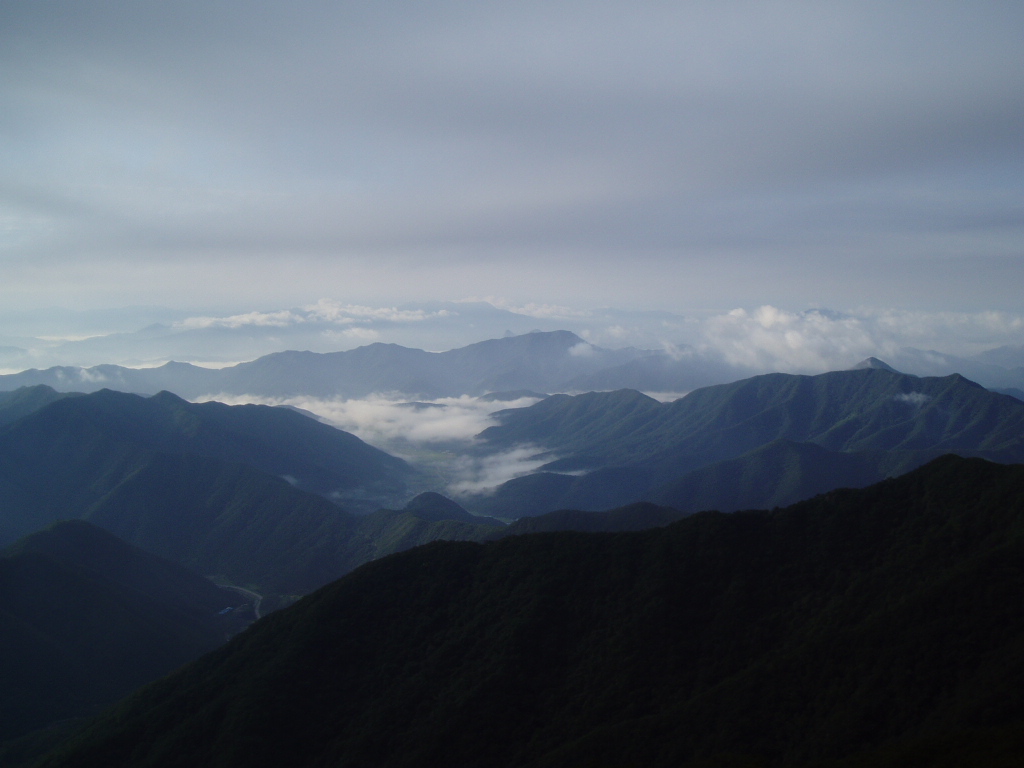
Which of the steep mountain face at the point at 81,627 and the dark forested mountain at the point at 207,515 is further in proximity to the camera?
the dark forested mountain at the point at 207,515

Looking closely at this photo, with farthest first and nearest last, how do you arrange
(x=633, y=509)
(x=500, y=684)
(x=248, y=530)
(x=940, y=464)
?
(x=248, y=530) < (x=633, y=509) < (x=940, y=464) < (x=500, y=684)

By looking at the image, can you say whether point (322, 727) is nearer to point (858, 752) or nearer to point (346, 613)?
point (346, 613)

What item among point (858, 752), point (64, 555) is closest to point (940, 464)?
point (858, 752)

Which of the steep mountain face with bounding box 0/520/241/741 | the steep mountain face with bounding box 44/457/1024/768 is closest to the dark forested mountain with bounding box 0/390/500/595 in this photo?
the steep mountain face with bounding box 0/520/241/741

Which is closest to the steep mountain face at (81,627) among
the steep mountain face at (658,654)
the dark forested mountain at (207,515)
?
the dark forested mountain at (207,515)

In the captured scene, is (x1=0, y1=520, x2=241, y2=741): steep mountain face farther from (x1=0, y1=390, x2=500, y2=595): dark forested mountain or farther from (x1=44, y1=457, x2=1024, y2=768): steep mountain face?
(x1=44, y1=457, x2=1024, y2=768): steep mountain face

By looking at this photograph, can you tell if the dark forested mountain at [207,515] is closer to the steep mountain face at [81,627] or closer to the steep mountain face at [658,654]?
the steep mountain face at [81,627]
